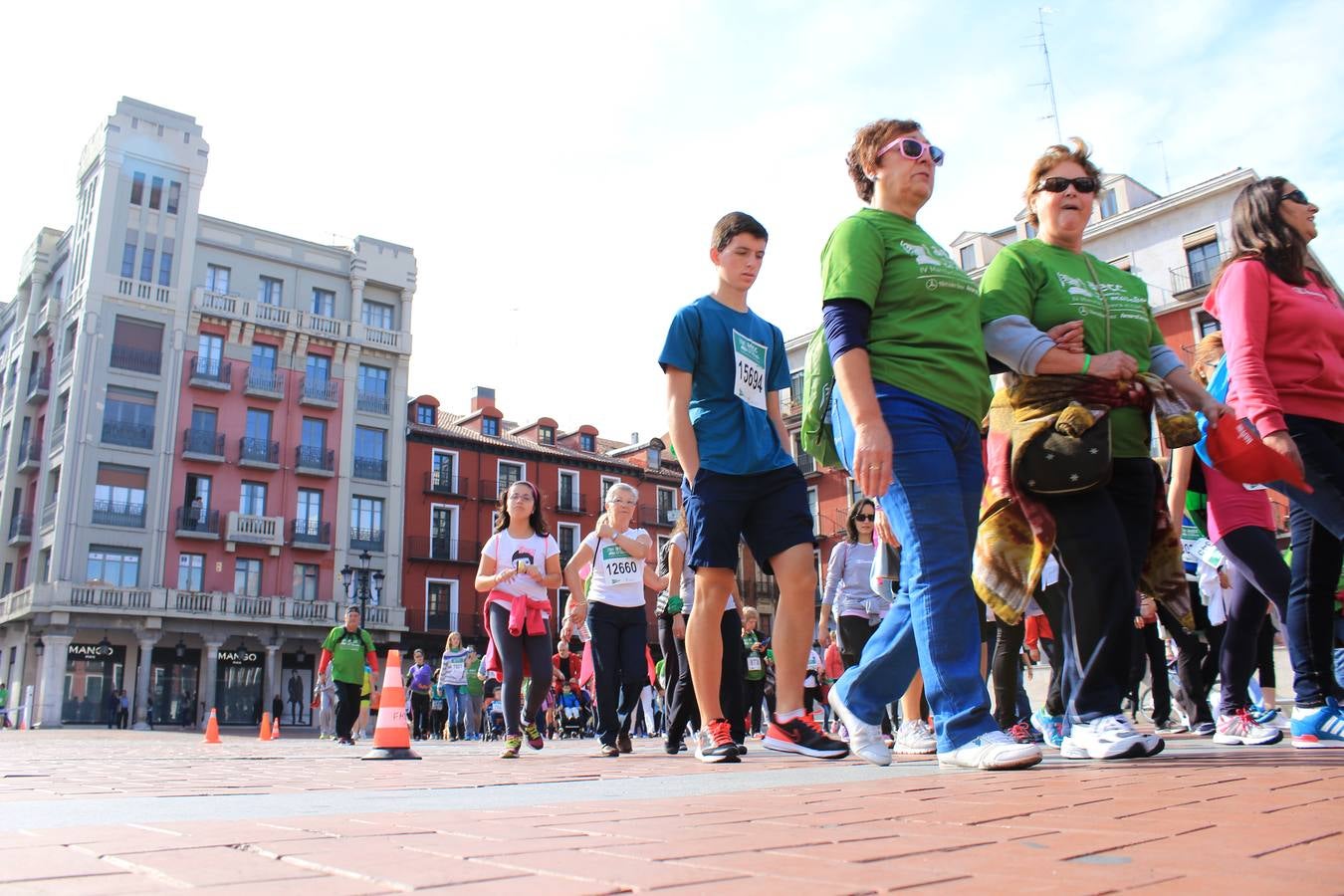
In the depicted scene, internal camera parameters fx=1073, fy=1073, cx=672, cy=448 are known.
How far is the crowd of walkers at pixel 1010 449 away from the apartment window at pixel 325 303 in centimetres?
4140

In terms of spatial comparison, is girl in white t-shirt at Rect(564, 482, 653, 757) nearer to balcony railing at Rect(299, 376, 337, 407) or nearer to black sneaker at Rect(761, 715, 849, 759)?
black sneaker at Rect(761, 715, 849, 759)

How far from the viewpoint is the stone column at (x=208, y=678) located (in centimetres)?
3769

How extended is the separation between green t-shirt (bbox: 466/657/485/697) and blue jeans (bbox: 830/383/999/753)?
19.5 m

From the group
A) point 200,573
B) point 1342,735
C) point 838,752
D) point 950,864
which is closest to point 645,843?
point 950,864

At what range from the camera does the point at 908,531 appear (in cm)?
377

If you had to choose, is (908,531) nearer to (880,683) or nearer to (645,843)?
(880,683)

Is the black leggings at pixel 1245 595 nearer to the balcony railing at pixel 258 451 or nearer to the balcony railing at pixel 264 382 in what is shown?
the balcony railing at pixel 258 451

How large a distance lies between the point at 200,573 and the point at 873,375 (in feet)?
129

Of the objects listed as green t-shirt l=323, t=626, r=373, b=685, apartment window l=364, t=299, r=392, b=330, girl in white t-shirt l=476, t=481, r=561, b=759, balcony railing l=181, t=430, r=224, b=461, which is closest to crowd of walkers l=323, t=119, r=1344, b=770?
girl in white t-shirt l=476, t=481, r=561, b=759

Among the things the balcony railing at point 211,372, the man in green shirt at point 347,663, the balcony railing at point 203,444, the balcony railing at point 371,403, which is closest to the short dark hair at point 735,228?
the man in green shirt at point 347,663

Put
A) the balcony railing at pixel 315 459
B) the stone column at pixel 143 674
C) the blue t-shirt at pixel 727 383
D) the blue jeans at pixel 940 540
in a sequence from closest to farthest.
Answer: the blue jeans at pixel 940 540
the blue t-shirt at pixel 727 383
the stone column at pixel 143 674
the balcony railing at pixel 315 459

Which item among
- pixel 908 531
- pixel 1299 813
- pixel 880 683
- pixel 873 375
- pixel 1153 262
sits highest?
pixel 1153 262

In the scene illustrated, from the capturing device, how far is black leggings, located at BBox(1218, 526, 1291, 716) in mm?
5090

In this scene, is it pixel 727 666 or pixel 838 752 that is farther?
pixel 727 666
